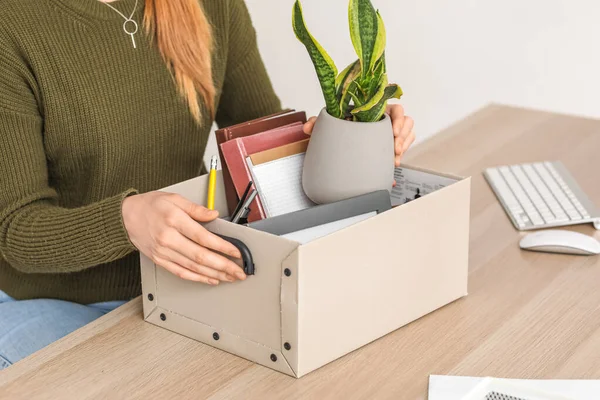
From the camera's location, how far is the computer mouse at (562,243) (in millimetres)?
1274

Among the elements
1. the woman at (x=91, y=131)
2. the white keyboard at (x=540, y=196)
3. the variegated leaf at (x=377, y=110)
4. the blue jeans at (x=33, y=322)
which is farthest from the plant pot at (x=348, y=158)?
the blue jeans at (x=33, y=322)

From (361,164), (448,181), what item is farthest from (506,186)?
(361,164)

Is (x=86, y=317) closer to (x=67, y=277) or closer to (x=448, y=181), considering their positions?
(x=67, y=277)

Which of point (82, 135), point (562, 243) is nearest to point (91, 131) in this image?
point (82, 135)

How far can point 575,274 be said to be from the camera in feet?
4.01

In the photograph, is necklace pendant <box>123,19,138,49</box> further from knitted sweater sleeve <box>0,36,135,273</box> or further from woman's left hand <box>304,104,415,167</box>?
woman's left hand <box>304,104,415,167</box>

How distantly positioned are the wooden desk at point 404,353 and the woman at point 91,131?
0.13 meters

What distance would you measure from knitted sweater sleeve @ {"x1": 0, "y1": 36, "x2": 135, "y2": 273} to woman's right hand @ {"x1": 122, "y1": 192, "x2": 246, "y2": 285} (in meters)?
0.06

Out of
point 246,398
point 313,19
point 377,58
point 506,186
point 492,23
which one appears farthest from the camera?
point 313,19

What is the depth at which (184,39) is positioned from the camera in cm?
143

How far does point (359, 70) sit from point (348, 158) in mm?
127

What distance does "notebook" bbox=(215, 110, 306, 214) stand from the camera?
1163mm

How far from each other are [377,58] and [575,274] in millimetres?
446

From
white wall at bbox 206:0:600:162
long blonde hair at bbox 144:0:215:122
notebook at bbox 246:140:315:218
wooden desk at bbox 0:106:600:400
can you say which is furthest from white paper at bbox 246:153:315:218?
white wall at bbox 206:0:600:162
